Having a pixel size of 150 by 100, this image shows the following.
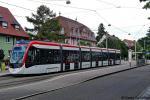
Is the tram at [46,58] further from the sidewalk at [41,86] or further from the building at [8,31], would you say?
the building at [8,31]

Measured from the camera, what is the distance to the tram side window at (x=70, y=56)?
128 feet

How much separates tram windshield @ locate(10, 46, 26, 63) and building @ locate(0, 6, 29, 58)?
30.8 meters

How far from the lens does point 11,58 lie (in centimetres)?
3269

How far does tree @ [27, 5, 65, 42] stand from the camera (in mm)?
76000

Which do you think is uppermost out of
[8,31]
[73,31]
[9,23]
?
[73,31]

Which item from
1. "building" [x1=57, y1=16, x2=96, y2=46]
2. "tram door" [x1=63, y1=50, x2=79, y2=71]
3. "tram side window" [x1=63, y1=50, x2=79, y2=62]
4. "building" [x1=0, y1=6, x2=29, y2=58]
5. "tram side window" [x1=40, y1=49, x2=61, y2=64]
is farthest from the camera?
"building" [x1=57, y1=16, x2=96, y2=46]

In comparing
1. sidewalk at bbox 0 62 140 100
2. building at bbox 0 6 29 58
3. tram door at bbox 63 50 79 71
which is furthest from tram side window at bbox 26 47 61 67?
building at bbox 0 6 29 58

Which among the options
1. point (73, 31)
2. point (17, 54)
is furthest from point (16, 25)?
point (17, 54)

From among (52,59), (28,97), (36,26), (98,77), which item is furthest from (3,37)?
(28,97)

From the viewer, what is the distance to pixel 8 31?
6594 centimetres

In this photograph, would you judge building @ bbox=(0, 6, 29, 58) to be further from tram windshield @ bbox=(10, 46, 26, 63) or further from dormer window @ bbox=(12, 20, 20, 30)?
tram windshield @ bbox=(10, 46, 26, 63)

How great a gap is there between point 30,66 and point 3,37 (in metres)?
33.6

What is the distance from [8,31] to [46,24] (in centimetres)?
1327

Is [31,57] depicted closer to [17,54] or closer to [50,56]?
[17,54]
